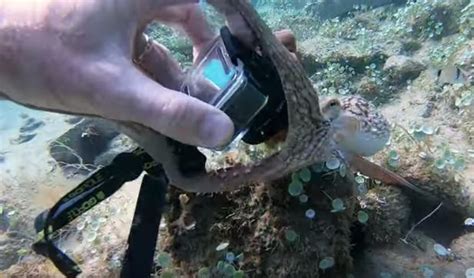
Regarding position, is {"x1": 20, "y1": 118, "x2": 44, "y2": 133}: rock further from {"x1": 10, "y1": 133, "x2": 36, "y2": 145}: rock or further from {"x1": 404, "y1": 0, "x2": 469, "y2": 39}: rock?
{"x1": 404, "y1": 0, "x2": 469, "y2": 39}: rock

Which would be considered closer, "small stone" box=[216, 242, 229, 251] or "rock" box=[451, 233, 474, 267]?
"small stone" box=[216, 242, 229, 251]

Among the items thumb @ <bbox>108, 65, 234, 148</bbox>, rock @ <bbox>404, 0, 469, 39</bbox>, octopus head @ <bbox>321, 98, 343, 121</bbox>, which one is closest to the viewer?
thumb @ <bbox>108, 65, 234, 148</bbox>

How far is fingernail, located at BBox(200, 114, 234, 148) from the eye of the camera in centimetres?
174

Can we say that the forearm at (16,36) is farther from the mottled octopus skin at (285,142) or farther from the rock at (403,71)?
the rock at (403,71)

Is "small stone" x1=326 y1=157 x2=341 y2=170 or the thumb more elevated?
the thumb

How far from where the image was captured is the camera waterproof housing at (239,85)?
6.90 ft

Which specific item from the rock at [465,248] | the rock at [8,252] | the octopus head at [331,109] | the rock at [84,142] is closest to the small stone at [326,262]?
the octopus head at [331,109]

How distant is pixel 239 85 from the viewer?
82.3 inches

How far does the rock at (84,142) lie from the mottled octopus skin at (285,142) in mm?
5791

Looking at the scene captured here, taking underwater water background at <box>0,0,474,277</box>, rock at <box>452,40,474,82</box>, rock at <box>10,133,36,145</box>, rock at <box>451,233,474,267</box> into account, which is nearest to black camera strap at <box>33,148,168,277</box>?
underwater water background at <box>0,0,474,277</box>

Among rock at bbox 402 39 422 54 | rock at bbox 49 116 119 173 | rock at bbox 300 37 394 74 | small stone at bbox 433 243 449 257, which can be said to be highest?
small stone at bbox 433 243 449 257

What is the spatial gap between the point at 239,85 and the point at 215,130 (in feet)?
1.33

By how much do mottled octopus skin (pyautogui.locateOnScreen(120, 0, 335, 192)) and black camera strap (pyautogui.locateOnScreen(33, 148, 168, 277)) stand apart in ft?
0.33

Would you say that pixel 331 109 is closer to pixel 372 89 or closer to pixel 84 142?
pixel 372 89
